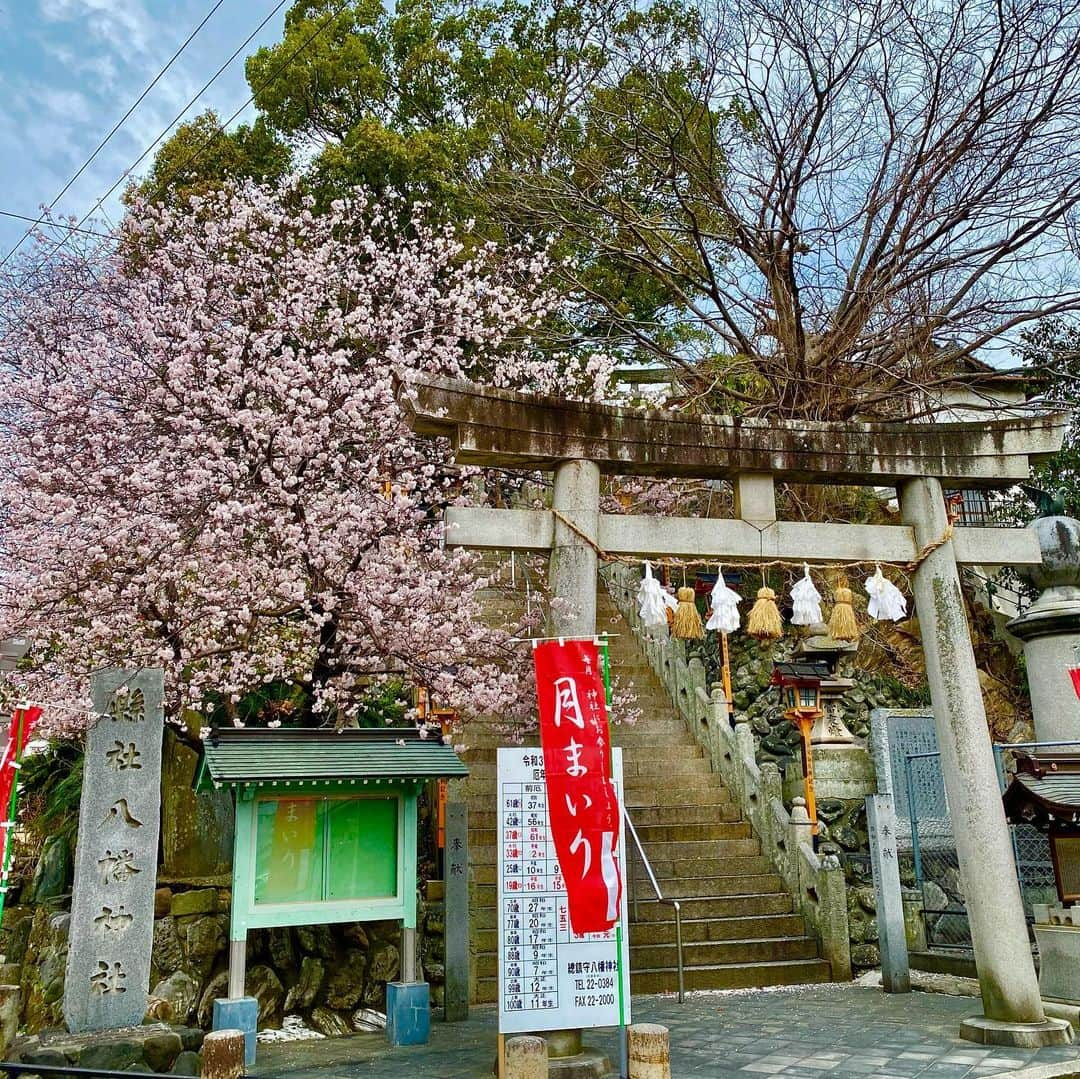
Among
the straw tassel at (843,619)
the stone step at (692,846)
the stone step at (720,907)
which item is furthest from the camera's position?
the stone step at (692,846)

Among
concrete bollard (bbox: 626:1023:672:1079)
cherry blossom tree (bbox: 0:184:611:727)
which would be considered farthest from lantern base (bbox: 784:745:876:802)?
concrete bollard (bbox: 626:1023:672:1079)

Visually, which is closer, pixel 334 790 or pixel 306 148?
pixel 334 790

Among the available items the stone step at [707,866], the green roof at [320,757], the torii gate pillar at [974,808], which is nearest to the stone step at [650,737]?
the stone step at [707,866]

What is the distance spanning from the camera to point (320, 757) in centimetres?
769

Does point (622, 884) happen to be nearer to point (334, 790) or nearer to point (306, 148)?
point (334, 790)

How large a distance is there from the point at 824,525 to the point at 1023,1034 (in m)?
3.96

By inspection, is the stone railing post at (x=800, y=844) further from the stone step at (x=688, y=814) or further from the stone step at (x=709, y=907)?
the stone step at (x=688, y=814)

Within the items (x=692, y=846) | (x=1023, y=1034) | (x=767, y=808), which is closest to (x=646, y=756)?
(x=692, y=846)

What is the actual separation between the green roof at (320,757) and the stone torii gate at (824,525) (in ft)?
8.48

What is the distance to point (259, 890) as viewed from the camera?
24.2 ft

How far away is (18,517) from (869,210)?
39.1 ft

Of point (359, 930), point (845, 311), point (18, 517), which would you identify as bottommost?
point (359, 930)

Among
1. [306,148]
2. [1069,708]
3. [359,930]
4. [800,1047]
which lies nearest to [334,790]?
[359,930]

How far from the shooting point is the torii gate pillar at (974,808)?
6539 mm
